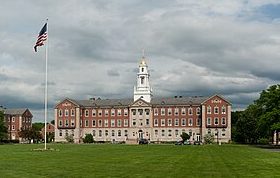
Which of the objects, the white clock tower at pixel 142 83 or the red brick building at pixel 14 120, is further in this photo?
the red brick building at pixel 14 120

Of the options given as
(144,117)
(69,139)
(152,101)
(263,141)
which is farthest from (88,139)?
(263,141)

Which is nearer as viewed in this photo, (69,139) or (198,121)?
(198,121)

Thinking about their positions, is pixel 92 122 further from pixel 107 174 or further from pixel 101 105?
pixel 107 174

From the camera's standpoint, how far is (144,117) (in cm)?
15638

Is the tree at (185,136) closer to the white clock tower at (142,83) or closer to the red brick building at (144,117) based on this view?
the red brick building at (144,117)

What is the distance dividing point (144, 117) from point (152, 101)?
20.3 ft

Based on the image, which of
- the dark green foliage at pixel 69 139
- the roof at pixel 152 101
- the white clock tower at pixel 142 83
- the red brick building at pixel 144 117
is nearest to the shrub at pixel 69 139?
the dark green foliage at pixel 69 139

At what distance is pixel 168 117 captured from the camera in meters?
155

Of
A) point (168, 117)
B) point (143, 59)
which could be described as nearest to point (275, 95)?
point (168, 117)

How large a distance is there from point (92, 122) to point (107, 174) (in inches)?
5403

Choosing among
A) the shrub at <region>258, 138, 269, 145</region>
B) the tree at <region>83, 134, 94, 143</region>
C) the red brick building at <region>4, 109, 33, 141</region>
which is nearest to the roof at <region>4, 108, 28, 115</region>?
the red brick building at <region>4, 109, 33, 141</region>

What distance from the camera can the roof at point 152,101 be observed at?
15400 cm

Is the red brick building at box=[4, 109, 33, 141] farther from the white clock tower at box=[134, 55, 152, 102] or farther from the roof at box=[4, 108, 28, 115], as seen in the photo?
the white clock tower at box=[134, 55, 152, 102]

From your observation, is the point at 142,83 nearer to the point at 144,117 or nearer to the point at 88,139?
the point at 144,117
